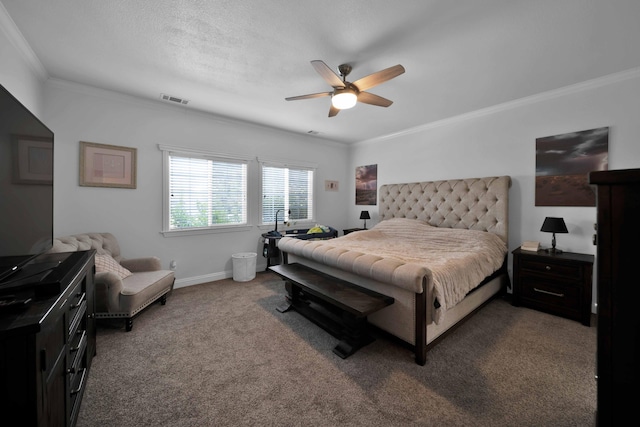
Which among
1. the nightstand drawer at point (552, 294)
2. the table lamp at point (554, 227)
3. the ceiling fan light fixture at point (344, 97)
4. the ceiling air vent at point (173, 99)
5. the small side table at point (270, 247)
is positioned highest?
the ceiling air vent at point (173, 99)

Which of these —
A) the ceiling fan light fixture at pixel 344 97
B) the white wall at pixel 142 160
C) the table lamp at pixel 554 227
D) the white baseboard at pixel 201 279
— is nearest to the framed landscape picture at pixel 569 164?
the table lamp at pixel 554 227

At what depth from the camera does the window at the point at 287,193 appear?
4789mm

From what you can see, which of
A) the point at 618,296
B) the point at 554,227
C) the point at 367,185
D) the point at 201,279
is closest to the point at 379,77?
the point at 618,296

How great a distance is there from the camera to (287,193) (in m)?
5.07

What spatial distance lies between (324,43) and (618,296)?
2451mm

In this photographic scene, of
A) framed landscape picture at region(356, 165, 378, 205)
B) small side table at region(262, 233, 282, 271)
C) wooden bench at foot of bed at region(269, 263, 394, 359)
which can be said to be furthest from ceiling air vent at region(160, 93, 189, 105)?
framed landscape picture at region(356, 165, 378, 205)

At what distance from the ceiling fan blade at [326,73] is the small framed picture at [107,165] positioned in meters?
2.91

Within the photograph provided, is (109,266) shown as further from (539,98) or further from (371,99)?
(539,98)

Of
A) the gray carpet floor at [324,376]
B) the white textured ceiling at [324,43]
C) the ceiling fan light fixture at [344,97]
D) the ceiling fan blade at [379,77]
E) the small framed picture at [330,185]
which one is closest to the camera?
the gray carpet floor at [324,376]

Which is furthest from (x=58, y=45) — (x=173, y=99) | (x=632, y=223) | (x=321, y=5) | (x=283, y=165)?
(x=632, y=223)

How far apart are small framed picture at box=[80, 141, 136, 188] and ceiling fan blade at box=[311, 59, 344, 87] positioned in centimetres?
291

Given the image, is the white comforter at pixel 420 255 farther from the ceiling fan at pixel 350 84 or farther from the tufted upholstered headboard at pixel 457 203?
the ceiling fan at pixel 350 84

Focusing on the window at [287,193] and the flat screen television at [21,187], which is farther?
the window at [287,193]

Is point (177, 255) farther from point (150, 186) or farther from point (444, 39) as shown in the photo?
point (444, 39)
